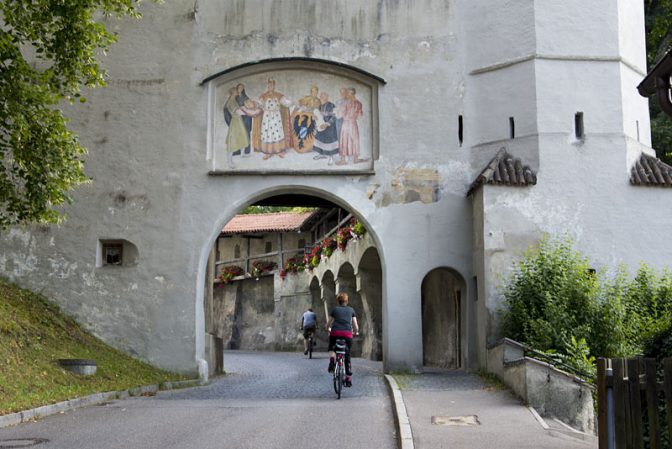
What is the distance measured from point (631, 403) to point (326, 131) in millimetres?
12726

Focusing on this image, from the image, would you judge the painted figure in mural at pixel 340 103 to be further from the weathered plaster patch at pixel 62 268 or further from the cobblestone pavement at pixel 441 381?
the weathered plaster patch at pixel 62 268

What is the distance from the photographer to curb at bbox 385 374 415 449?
9.20 metres

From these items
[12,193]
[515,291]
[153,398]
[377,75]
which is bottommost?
[153,398]

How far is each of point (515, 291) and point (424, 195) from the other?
323 cm

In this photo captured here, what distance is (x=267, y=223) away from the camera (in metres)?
46.0

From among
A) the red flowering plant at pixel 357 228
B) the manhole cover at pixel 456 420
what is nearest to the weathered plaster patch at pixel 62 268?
the red flowering plant at pixel 357 228

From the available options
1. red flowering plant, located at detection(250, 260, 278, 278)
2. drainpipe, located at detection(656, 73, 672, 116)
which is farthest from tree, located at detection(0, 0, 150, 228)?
red flowering plant, located at detection(250, 260, 278, 278)

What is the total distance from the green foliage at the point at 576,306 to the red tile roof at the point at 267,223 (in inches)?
1014

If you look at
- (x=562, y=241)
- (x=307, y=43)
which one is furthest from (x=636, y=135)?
(x=307, y=43)

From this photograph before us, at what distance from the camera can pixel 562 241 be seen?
17609mm

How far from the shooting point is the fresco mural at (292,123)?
18812 mm

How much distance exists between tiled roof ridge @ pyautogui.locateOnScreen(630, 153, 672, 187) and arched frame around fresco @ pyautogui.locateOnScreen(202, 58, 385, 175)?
18.0 feet

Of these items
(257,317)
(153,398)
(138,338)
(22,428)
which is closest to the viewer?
(22,428)

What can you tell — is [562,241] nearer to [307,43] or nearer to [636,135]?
[636,135]
